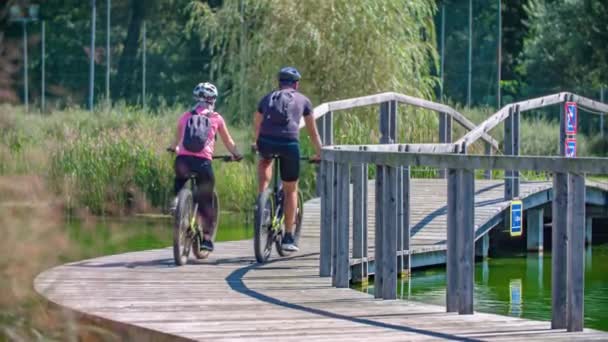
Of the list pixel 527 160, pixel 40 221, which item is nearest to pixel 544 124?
pixel 527 160

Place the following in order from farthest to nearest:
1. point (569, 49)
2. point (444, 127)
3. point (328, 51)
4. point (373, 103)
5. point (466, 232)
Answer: point (569, 49), point (328, 51), point (444, 127), point (373, 103), point (466, 232)

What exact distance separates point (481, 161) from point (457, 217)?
37cm

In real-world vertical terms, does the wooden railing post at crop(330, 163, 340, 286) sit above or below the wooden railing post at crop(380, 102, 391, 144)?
below

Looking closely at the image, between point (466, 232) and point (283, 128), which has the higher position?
point (283, 128)

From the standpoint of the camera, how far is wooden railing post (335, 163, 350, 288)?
9.04 m

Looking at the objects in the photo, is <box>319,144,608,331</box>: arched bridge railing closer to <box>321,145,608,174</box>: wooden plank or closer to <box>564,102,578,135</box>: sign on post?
<box>321,145,608,174</box>: wooden plank

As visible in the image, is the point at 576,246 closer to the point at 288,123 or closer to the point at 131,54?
the point at 288,123

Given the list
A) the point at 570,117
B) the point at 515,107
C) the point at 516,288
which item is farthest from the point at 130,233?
the point at 570,117

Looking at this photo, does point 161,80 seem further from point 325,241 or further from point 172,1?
point 325,241

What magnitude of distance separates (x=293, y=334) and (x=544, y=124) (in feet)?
78.5

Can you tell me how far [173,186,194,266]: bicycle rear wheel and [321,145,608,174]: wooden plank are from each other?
1.38m

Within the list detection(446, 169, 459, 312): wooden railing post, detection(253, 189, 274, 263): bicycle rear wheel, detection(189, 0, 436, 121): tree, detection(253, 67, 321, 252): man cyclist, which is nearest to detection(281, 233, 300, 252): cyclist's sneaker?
detection(253, 189, 274, 263): bicycle rear wheel

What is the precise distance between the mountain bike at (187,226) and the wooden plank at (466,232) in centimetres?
277

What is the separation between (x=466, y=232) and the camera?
772 centimetres
